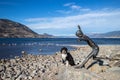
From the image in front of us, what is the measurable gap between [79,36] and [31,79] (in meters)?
6.46

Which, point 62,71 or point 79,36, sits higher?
point 79,36

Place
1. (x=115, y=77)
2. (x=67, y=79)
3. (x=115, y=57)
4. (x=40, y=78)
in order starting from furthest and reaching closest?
(x=40, y=78), (x=115, y=57), (x=67, y=79), (x=115, y=77)

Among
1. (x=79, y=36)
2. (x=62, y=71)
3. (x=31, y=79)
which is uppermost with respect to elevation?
(x=79, y=36)

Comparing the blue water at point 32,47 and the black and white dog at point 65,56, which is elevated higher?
the black and white dog at point 65,56

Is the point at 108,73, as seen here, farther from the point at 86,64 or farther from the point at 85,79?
the point at 86,64

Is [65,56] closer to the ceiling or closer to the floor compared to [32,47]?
closer to the ceiling

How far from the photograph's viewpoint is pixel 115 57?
47.0 feet

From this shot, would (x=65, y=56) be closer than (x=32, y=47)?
Yes

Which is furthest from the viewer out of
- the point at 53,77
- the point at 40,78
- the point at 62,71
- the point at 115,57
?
the point at 40,78

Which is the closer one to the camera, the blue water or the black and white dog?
the black and white dog

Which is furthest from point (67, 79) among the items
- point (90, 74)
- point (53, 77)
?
point (53, 77)

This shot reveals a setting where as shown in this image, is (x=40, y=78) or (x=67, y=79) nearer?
(x=67, y=79)

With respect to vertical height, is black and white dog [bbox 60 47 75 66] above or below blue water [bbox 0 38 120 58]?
above

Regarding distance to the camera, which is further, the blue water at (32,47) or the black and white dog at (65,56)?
the blue water at (32,47)
